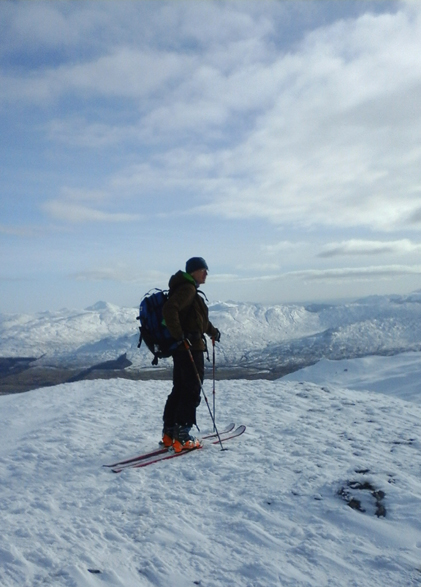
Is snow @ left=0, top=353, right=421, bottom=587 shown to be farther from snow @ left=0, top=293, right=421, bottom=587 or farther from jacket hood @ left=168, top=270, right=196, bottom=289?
jacket hood @ left=168, top=270, right=196, bottom=289

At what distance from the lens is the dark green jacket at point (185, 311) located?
6473mm

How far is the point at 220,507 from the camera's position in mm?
4762

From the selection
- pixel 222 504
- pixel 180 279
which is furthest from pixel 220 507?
pixel 180 279

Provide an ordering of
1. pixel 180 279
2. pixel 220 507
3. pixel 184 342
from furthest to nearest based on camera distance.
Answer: pixel 180 279
pixel 184 342
pixel 220 507

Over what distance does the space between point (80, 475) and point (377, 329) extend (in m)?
194

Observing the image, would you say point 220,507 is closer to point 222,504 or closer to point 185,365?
point 222,504

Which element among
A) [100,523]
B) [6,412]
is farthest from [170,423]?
[6,412]

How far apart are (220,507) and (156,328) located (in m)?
2.93

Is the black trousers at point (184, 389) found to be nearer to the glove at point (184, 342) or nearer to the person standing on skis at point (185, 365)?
the person standing on skis at point (185, 365)

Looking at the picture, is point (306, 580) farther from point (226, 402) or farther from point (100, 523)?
point (226, 402)

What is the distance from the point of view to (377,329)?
18438cm

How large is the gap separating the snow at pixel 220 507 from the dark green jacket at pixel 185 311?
1871 mm

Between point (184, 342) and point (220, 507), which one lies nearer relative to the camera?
point (220, 507)

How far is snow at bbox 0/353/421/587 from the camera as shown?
357 centimetres
